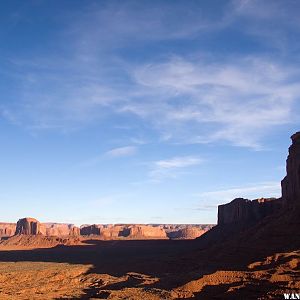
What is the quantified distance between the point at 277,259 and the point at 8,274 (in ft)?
106

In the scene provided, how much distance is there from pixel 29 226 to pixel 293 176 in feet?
335

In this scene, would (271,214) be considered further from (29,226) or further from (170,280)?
(29,226)

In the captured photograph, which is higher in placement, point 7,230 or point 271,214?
point 271,214

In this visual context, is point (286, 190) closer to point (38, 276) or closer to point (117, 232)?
point (38, 276)

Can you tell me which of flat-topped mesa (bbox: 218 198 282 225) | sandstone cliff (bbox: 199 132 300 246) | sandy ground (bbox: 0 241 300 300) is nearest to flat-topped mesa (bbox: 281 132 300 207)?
sandstone cliff (bbox: 199 132 300 246)

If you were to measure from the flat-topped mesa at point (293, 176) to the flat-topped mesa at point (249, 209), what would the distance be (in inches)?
463

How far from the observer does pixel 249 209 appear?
79.9 m

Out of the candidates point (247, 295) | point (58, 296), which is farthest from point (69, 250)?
point (247, 295)

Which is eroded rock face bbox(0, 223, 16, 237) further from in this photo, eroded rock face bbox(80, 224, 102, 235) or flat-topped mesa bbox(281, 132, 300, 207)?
flat-topped mesa bbox(281, 132, 300, 207)

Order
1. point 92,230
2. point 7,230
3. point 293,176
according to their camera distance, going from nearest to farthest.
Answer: point 293,176, point 92,230, point 7,230

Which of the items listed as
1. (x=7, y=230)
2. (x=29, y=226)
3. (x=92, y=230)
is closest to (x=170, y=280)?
(x=29, y=226)

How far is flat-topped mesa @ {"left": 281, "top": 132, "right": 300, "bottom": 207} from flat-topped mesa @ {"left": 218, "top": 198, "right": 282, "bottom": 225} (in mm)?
11768

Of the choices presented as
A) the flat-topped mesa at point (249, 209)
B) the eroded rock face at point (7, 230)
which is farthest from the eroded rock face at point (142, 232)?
the flat-topped mesa at point (249, 209)

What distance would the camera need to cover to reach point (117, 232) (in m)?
150
